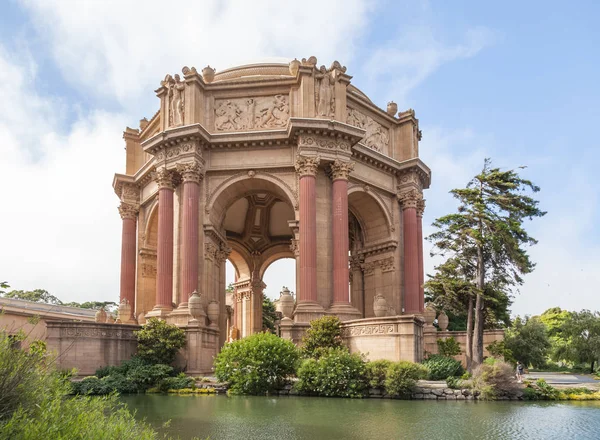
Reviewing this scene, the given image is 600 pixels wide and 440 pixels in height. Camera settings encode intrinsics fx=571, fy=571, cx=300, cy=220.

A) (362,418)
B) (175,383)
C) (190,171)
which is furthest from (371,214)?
(362,418)

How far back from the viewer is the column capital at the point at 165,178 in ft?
95.4

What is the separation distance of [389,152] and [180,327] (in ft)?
55.0

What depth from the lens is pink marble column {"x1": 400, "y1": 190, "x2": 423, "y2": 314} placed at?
32781mm

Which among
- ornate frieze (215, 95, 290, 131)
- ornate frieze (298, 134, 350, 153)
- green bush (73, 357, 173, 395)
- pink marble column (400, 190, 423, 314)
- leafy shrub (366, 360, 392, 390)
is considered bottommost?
green bush (73, 357, 173, 395)

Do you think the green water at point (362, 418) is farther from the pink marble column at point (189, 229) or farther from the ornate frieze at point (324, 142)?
the ornate frieze at point (324, 142)

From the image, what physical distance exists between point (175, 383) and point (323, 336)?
6.11 metres

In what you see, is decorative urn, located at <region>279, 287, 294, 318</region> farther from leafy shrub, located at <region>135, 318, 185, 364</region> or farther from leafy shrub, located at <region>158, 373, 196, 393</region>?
leafy shrub, located at <region>158, 373, 196, 393</region>

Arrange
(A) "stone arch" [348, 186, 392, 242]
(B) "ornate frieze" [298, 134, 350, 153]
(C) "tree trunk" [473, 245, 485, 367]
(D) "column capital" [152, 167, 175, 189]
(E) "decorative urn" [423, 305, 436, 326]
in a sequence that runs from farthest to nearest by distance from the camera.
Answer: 1. (A) "stone arch" [348, 186, 392, 242]
2. (E) "decorative urn" [423, 305, 436, 326]
3. (D) "column capital" [152, 167, 175, 189]
4. (B) "ornate frieze" [298, 134, 350, 153]
5. (C) "tree trunk" [473, 245, 485, 367]

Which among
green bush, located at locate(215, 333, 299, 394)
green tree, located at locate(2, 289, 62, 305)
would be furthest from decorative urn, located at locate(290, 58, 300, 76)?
green tree, located at locate(2, 289, 62, 305)

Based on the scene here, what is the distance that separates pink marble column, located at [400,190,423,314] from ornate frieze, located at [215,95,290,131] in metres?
9.15

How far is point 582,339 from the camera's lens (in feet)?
152

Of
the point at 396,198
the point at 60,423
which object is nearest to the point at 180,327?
the point at 396,198

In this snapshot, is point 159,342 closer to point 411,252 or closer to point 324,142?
point 324,142

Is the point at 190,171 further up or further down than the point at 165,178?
further up
